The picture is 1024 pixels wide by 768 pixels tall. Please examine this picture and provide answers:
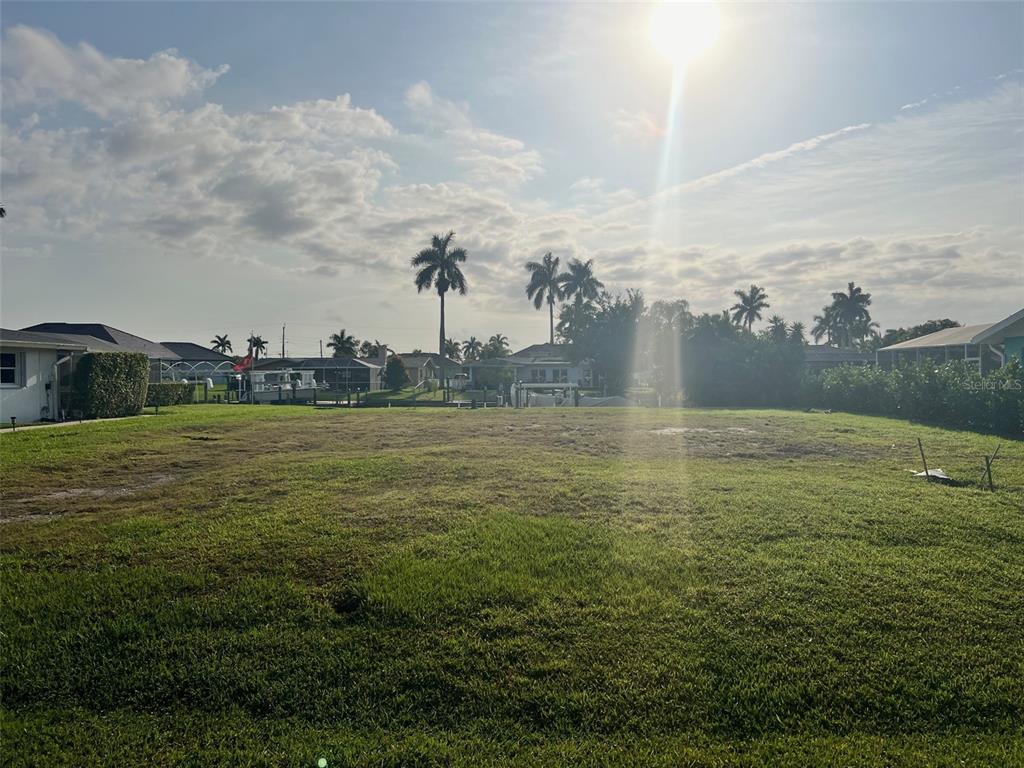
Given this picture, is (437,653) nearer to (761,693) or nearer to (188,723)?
(188,723)

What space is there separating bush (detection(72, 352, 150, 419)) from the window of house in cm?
163

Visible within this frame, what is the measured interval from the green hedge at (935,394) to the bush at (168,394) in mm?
26653

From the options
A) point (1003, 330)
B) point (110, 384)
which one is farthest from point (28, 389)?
point (1003, 330)

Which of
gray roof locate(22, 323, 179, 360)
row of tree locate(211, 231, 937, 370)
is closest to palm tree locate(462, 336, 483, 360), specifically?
row of tree locate(211, 231, 937, 370)

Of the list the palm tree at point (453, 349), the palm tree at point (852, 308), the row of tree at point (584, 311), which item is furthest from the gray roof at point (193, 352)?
the palm tree at point (852, 308)

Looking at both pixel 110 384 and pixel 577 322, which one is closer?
pixel 110 384

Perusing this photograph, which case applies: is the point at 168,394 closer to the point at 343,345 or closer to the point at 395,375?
the point at 395,375

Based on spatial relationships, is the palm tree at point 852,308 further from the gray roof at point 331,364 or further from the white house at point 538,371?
the gray roof at point 331,364

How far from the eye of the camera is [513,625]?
441 centimetres

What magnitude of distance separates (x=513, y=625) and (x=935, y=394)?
795 inches

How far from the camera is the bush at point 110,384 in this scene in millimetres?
19141

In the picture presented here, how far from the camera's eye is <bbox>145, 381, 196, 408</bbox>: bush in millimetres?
24422

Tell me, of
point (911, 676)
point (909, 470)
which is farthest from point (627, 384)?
point (911, 676)

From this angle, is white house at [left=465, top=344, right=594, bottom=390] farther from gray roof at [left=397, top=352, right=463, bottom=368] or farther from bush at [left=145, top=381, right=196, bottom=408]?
bush at [left=145, top=381, right=196, bottom=408]
